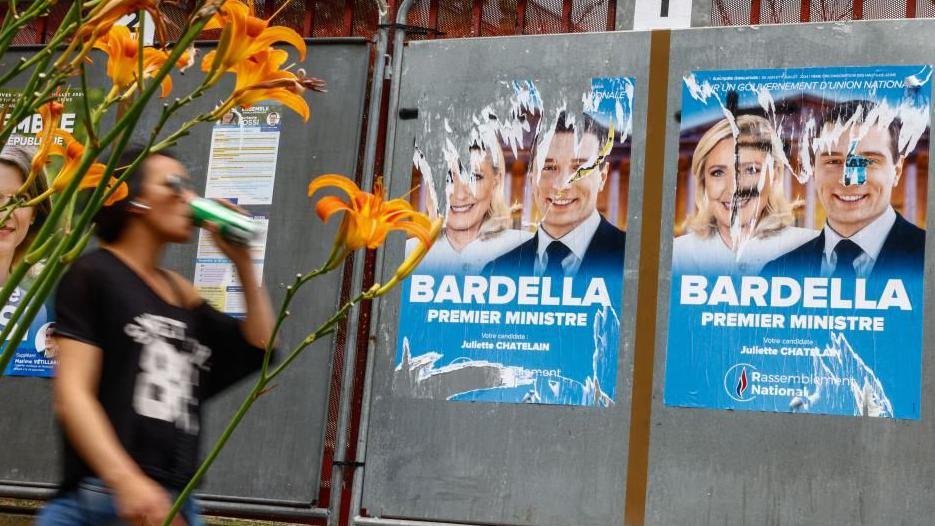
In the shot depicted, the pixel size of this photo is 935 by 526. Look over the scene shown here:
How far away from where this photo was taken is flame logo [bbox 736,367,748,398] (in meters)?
4.66

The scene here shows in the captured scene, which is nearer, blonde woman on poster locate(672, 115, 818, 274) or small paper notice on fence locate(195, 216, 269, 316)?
blonde woman on poster locate(672, 115, 818, 274)

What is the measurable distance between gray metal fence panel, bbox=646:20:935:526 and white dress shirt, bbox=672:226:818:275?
0.21 ft

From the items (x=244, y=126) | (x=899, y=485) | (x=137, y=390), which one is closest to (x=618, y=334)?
(x=899, y=485)

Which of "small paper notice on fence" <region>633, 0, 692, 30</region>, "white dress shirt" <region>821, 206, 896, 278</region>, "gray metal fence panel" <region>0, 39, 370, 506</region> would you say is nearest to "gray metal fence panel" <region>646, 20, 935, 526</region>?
"white dress shirt" <region>821, 206, 896, 278</region>

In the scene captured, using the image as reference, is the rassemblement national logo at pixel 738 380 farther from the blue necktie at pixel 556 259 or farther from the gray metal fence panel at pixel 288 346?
the gray metal fence panel at pixel 288 346

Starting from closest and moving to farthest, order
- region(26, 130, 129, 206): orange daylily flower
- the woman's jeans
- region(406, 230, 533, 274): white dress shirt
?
region(26, 130, 129, 206): orange daylily flower, the woman's jeans, region(406, 230, 533, 274): white dress shirt

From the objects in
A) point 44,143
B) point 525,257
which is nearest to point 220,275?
point 525,257

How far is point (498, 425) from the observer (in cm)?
491

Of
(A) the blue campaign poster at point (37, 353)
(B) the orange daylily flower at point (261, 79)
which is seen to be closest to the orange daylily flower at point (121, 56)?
(B) the orange daylily flower at point (261, 79)

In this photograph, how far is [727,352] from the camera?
469cm

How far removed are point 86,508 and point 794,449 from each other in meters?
2.87

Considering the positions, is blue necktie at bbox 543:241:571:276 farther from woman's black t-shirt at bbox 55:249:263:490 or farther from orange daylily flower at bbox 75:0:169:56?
orange daylily flower at bbox 75:0:169:56

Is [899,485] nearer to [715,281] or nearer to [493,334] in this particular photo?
[715,281]

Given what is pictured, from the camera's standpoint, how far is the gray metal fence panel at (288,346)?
506cm
